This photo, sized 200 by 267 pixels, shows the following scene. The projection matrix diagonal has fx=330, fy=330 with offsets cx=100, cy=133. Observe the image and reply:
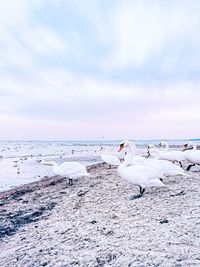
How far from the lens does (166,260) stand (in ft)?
17.2

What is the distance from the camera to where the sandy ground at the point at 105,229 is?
5.64 metres

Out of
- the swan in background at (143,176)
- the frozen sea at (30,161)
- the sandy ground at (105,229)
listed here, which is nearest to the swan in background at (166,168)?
the sandy ground at (105,229)

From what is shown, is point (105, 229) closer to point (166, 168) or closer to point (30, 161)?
point (166, 168)

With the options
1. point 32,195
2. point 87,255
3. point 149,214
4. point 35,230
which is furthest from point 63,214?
point 32,195

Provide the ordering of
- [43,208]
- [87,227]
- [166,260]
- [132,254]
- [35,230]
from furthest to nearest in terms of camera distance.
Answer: [43,208]
[35,230]
[87,227]
[132,254]
[166,260]

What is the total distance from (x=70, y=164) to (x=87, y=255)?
27.0 ft

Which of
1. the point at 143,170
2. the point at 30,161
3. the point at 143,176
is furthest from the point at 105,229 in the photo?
the point at 30,161

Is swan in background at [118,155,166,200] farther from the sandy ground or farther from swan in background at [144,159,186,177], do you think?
swan in background at [144,159,186,177]

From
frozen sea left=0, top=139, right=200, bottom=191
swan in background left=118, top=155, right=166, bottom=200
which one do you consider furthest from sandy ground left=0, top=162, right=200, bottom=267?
frozen sea left=0, top=139, right=200, bottom=191

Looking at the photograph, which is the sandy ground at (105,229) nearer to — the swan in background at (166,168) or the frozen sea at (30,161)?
the swan in background at (166,168)

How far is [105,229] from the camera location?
7.10 m

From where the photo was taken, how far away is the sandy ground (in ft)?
18.5

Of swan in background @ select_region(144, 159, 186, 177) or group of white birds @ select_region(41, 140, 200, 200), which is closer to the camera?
group of white birds @ select_region(41, 140, 200, 200)

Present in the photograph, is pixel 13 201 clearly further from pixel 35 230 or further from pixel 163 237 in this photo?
pixel 163 237
